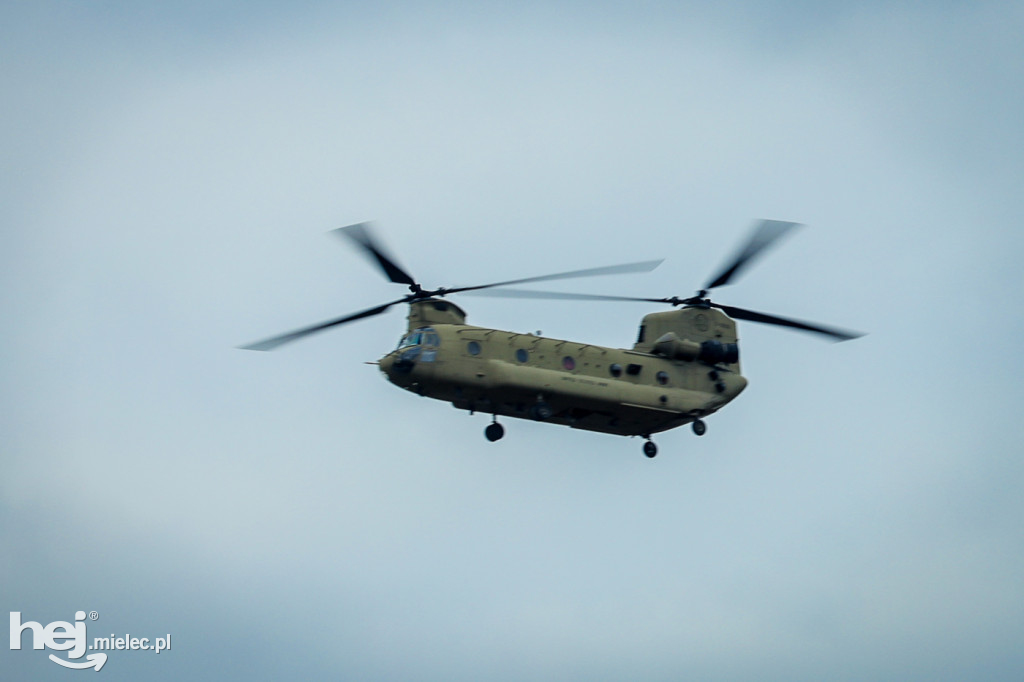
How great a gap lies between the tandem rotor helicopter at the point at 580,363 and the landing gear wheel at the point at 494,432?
35mm

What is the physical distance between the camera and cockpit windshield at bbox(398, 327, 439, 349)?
Answer: 4809 centimetres

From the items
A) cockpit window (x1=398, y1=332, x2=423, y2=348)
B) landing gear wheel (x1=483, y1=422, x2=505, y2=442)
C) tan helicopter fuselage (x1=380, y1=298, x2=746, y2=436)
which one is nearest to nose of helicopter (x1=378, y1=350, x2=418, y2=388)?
tan helicopter fuselage (x1=380, y1=298, x2=746, y2=436)

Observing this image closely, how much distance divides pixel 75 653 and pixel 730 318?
31.6m

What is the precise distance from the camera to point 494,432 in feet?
163

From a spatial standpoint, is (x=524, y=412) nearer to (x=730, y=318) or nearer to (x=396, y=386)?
(x=396, y=386)

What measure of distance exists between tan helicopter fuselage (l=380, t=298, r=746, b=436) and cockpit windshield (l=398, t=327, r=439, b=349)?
0.14ft

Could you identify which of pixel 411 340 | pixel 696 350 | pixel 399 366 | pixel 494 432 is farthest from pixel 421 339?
pixel 696 350

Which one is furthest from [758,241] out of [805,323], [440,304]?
[440,304]

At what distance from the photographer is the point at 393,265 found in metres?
49.6

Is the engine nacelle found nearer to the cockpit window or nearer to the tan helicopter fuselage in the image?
the tan helicopter fuselage

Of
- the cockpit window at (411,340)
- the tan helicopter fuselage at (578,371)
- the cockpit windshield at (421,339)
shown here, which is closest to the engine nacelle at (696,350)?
the tan helicopter fuselage at (578,371)

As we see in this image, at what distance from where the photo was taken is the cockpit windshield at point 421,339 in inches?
1893

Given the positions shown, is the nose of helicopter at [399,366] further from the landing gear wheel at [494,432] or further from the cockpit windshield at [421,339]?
the landing gear wheel at [494,432]

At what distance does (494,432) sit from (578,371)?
145 inches
